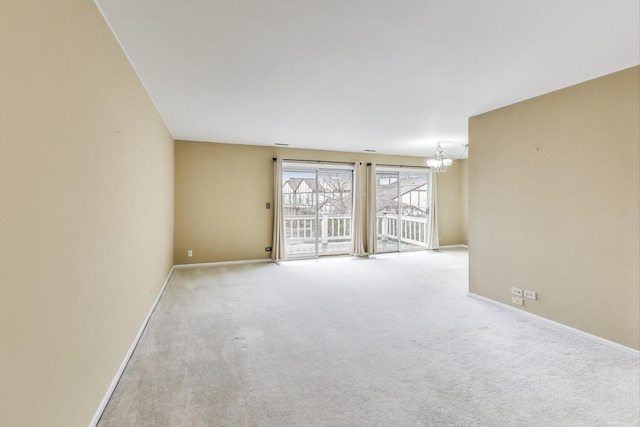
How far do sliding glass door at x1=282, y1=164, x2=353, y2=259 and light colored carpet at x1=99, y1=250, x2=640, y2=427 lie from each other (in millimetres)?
3014

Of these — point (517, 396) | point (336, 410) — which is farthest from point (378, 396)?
point (517, 396)

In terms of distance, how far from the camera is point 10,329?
101cm

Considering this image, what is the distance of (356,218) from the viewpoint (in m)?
7.00

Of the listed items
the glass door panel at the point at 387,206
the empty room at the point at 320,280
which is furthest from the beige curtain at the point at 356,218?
the empty room at the point at 320,280

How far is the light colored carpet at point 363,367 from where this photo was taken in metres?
1.83

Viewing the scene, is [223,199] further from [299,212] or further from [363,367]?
[363,367]

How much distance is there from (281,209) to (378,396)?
4.66 meters

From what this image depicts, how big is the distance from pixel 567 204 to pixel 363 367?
260 cm

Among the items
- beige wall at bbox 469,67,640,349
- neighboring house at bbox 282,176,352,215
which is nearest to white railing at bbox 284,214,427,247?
neighboring house at bbox 282,176,352,215

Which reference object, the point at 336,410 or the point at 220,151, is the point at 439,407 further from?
the point at 220,151

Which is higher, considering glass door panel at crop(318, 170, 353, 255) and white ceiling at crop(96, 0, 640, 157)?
white ceiling at crop(96, 0, 640, 157)

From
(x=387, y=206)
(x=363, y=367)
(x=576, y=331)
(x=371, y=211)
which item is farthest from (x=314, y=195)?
(x=576, y=331)

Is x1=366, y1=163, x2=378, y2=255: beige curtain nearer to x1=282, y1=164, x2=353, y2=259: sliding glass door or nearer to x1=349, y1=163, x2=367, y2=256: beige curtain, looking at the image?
x1=349, y1=163, x2=367, y2=256: beige curtain

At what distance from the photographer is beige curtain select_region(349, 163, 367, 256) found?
23.0 feet
